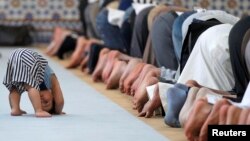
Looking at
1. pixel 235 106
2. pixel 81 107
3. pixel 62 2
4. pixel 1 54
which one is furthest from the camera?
pixel 62 2

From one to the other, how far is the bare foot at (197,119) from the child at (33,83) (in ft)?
5.46

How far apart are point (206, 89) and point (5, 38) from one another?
9.96m

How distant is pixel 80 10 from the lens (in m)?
15.1

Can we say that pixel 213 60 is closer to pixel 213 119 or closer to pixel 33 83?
pixel 213 119

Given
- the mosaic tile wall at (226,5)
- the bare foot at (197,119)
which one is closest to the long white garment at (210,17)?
the bare foot at (197,119)

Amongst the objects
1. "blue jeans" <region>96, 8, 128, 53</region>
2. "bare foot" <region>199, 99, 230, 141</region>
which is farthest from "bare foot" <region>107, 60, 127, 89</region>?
"bare foot" <region>199, 99, 230, 141</region>

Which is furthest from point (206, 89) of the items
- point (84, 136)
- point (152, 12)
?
A: point (152, 12)

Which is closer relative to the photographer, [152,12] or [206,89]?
[206,89]

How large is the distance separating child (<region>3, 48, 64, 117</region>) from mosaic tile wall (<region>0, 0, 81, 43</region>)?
9.00 metres

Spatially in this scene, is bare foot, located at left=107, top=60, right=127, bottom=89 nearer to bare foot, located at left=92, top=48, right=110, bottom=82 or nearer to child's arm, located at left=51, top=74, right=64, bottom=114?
bare foot, located at left=92, top=48, right=110, bottom=82

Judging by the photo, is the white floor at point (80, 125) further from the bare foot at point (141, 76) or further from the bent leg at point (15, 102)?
the bare foot at point (141, 76)

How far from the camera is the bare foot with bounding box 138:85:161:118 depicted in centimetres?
711

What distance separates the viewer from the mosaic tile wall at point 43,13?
52.9ft

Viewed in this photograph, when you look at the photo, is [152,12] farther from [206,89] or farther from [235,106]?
[235,106]
